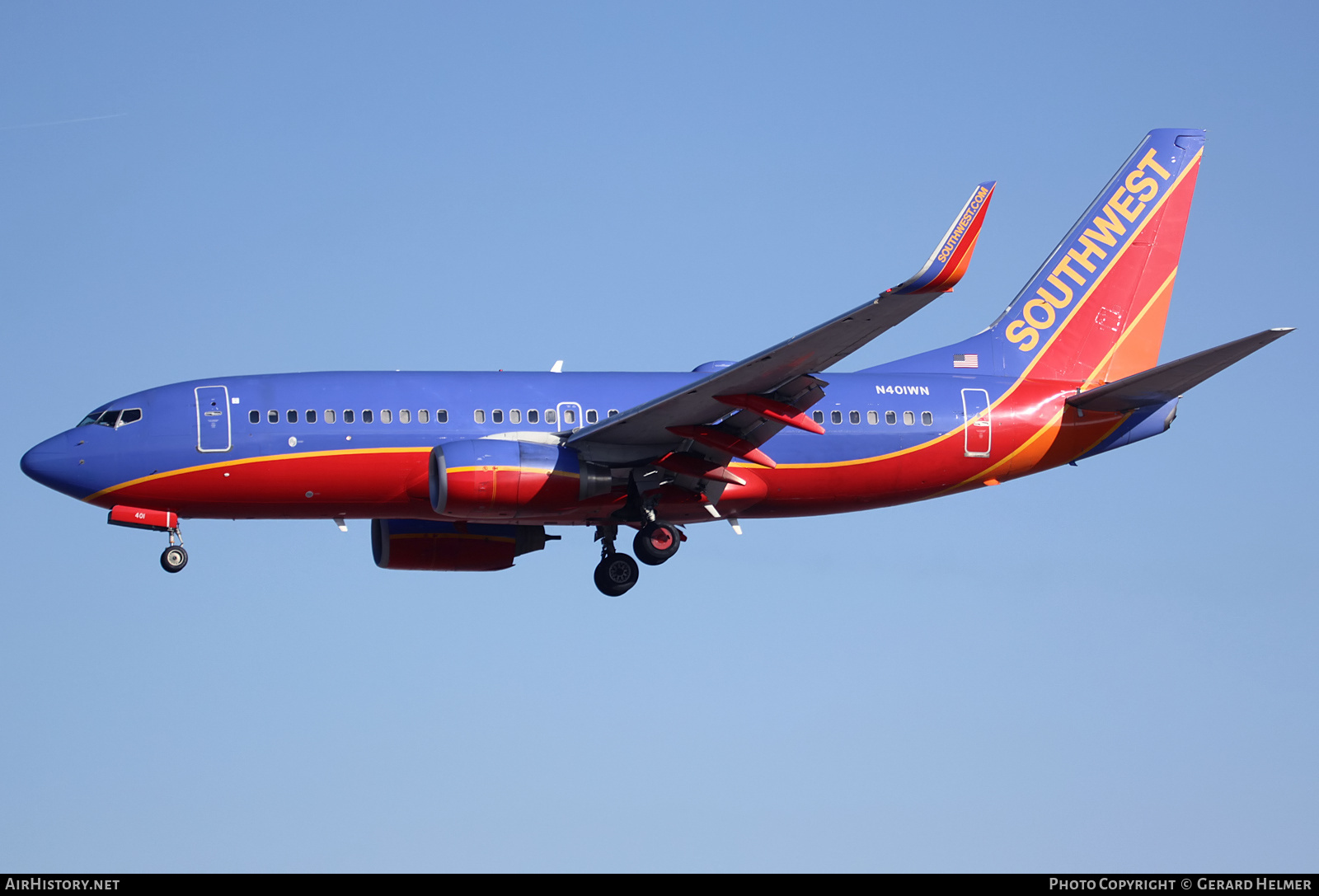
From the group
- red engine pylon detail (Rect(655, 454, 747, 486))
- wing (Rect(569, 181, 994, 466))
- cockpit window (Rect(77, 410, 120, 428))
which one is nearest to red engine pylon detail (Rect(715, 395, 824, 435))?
wing (Rect(569, 181, 994, 466))

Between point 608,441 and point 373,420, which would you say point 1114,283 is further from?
point 373,420

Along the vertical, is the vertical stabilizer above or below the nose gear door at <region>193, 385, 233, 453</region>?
above

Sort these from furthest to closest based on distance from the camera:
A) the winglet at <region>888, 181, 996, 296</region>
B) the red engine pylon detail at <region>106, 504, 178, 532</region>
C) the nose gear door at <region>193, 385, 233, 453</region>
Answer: the red engine pylon detail at <region>106, 504, 178, 532</region> → the nose gear door at <region>193, 385, 233, 453</region> → the winglet at <region>888, 181, 996, 296</region>

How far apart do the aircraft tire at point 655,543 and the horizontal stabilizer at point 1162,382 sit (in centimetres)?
1086

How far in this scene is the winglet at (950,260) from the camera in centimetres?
3312

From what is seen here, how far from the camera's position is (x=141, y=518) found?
137 feet

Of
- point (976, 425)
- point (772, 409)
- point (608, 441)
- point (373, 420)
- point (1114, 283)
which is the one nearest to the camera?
point (772, 409)

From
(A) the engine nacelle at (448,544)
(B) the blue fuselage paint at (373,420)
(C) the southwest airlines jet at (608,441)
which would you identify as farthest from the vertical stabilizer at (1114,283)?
(A) the engine nacelle at (448,544)

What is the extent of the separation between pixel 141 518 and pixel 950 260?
66.1 ft

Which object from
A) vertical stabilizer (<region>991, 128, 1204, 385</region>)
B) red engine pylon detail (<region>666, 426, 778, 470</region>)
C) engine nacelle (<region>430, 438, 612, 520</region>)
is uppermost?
vertical stabilizer (<region>991, 128, 1204, 385</region>)

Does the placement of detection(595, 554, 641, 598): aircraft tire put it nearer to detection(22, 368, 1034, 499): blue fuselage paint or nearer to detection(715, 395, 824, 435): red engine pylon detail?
detection(22, 368, 1034, 499): blue fuselage paint

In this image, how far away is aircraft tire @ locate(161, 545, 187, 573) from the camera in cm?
4228

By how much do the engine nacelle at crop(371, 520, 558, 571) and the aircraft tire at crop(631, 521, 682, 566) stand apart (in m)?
4.51

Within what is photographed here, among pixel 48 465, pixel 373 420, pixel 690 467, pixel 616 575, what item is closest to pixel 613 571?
pixel 616 575
